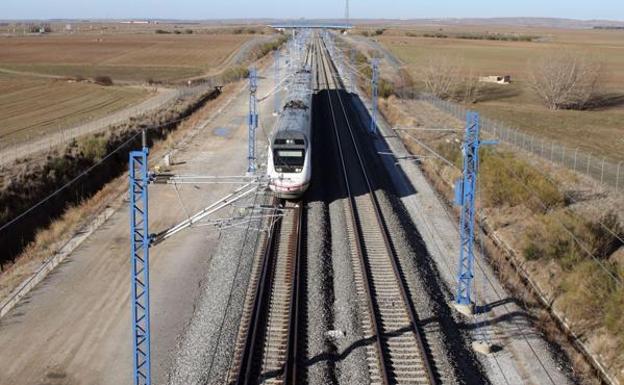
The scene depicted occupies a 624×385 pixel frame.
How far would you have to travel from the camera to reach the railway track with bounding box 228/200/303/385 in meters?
13.8

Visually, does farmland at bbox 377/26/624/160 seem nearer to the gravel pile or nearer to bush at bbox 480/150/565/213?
bush at bbox 480/150/565/213

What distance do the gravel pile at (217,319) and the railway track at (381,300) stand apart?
125 inches

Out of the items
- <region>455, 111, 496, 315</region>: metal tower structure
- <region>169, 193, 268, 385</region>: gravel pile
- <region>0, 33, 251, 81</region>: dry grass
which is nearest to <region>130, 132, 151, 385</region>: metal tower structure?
<region>169, 193, 268, 385</region>: gravel pile

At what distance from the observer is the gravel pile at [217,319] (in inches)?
547

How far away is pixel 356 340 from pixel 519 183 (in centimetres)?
1304

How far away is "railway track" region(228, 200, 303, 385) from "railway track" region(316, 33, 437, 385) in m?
1.74

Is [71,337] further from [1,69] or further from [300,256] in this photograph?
[1,69]

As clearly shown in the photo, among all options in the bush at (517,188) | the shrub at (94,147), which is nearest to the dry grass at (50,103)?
the shrub at (94,147)

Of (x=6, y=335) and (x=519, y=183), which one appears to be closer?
(x=6, y=335)

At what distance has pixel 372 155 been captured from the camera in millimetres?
34594

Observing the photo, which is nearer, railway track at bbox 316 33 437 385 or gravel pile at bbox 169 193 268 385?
gravel pile at bbox 169 193 268 385

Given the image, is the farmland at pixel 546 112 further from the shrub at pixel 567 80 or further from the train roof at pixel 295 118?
the train roof at pixel 295 118

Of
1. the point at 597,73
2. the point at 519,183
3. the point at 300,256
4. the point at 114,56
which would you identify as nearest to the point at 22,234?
the point at 300,256

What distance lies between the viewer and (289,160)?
2350 cm
